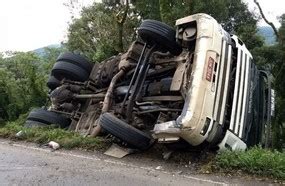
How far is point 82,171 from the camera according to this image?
483 cm

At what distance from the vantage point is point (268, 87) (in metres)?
6.46

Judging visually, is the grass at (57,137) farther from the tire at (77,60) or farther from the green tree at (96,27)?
the green tree at (96,27)

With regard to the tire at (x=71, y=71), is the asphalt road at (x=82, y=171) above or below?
below

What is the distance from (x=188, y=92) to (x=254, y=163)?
1044 mm

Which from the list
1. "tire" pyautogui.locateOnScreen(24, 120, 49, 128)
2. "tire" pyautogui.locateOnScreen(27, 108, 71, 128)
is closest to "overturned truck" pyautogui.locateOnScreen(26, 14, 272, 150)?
"tire" pyautogui.locateOnScreen(27, 108, 71, 128)

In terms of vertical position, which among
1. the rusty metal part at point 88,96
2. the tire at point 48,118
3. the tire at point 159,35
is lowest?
the tire at point 48,118

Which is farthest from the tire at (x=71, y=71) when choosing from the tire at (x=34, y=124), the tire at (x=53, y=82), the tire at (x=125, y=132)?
the tire at (x=125, y=132)

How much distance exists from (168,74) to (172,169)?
169 centimetres

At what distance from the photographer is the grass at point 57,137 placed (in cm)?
620

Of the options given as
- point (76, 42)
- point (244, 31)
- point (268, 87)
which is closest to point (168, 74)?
point (268, 87)

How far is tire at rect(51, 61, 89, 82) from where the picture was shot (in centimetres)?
802

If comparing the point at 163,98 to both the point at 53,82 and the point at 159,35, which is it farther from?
the point at 53,82

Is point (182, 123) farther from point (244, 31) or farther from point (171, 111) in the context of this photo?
point (244, 31)

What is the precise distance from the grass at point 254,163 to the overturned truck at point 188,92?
1.15 feet
